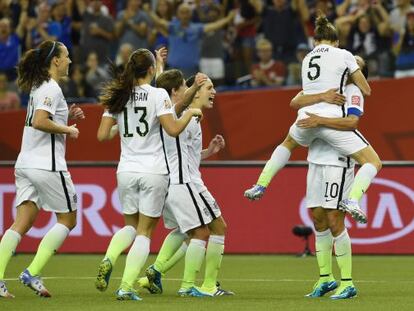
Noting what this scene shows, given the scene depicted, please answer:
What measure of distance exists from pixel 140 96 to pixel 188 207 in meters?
1.17

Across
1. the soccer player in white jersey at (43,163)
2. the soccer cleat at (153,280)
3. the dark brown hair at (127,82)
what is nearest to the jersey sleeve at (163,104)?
the dark brown hair at (127,82)

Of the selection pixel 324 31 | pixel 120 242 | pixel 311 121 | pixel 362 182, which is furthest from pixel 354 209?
pixel 120 242

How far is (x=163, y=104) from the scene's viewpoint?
10859 mm

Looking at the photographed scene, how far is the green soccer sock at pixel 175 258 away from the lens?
11938mm

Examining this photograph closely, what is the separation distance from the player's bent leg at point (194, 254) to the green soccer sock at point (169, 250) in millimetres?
387

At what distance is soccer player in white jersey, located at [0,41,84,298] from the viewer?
1119cm

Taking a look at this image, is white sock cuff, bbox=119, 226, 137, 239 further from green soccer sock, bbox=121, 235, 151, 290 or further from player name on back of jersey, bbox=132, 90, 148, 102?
player name on back of jersey, bbox=132, 90, 148, 102

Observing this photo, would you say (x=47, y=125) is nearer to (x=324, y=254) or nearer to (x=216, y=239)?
(x=216, y=239)

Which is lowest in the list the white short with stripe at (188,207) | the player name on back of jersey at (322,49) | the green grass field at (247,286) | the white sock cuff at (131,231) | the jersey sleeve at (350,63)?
the green grass field at (247,286)

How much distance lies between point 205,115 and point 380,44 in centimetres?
308

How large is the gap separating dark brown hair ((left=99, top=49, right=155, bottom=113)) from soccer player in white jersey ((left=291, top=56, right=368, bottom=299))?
1487 millimetres

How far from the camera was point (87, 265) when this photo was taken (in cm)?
1572

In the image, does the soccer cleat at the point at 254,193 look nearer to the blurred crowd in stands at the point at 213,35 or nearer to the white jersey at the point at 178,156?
the white jersey at the point at 178,156

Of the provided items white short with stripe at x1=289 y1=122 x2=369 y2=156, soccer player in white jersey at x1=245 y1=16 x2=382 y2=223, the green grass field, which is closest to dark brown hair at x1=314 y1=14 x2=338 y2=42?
soccer player in white jersey at x1=245 y1=16 x2=382 y2=223
